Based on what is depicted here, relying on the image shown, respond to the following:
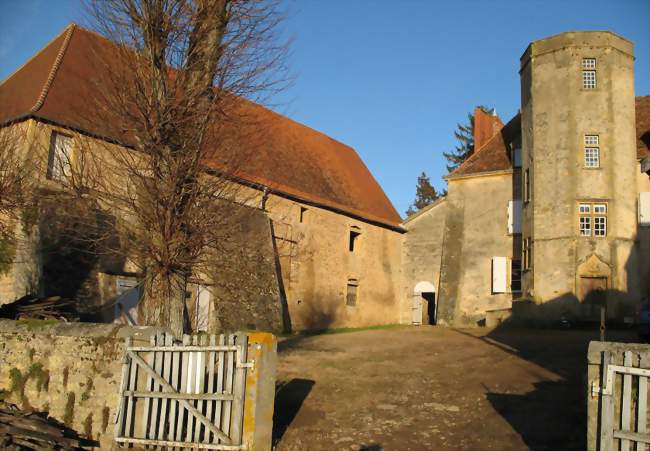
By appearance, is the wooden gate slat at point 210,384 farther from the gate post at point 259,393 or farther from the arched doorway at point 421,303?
the arched doorway at point 421,303

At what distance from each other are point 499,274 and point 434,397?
1592cm

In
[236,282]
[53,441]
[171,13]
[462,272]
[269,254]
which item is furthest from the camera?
[462,272]

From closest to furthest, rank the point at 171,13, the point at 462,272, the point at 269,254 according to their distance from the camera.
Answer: the point at 171,13
the point at 269,254
the point at 462,272

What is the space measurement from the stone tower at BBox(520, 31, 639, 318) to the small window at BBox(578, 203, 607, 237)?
0.11 feet

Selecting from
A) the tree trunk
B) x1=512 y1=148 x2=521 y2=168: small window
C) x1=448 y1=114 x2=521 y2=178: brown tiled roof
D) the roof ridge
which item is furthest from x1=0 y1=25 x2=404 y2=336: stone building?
x1=512 y1=148 x2=521 y2=168: small window

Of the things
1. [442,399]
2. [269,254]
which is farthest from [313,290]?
[442,399]

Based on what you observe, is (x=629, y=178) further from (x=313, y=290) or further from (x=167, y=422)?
(x=167, y=422)

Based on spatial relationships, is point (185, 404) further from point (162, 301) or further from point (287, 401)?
point (287, 401)

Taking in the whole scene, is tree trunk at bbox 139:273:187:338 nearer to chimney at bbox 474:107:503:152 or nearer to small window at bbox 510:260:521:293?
small window at bbox 510:260:521:293

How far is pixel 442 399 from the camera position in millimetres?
10234

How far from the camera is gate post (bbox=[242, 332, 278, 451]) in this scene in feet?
24.1

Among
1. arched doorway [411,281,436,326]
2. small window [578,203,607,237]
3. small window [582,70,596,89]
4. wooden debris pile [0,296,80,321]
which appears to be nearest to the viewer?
wooden debris pile [0,296,80,321]

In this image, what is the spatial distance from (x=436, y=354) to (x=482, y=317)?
11.1 meters

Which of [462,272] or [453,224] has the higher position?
[453,224]
